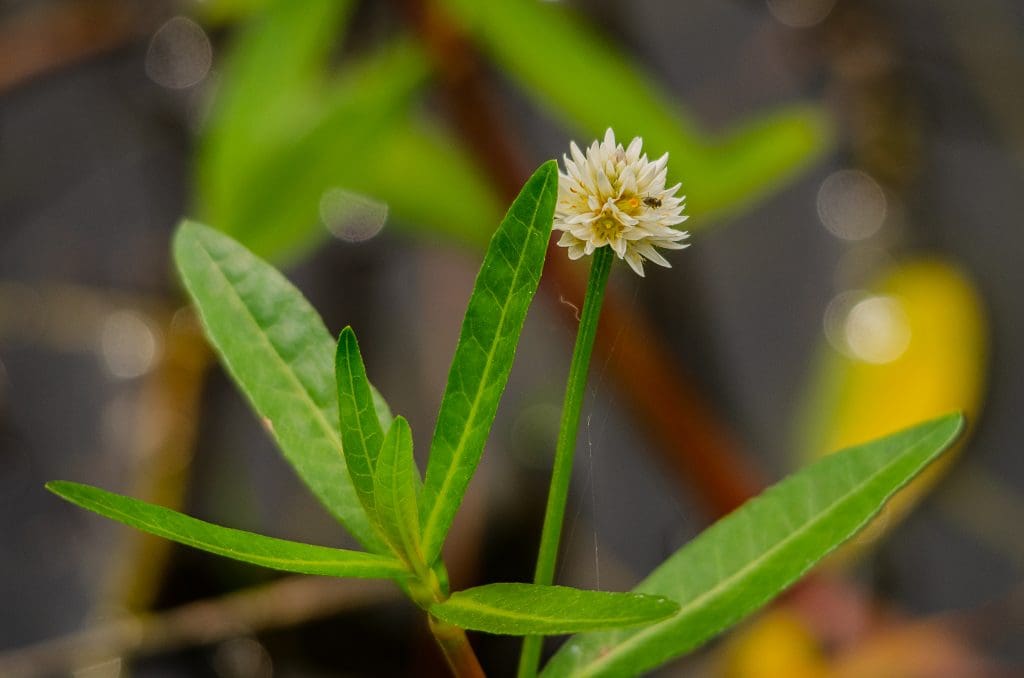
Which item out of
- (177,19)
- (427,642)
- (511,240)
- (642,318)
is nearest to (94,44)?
(177,19)

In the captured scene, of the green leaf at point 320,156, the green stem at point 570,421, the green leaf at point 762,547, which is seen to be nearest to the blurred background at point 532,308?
the green leaf at point 320,156

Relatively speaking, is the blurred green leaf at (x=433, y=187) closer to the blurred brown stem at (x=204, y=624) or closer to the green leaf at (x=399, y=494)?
the blurred brown stem at (x=204, y=624)

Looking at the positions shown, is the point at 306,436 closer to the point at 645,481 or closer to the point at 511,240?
the point at 511,240

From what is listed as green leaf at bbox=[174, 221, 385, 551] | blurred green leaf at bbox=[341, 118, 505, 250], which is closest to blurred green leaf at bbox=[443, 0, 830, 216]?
blurred green leaf at bbox=[341, 118, 505, 250]

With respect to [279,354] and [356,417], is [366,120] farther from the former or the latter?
[356,417]

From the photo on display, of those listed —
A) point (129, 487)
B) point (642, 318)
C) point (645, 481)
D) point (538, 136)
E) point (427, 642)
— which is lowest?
point (427, 642)

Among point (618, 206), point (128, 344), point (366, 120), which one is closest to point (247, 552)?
point (618, 206)
